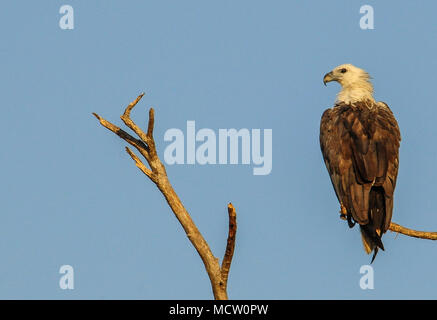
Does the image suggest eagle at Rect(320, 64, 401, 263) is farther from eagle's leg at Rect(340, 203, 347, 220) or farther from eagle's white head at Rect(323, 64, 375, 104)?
eagle's white head at Rect(323, 64, 375, 104)

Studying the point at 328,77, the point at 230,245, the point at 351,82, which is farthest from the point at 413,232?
the point at 328,77

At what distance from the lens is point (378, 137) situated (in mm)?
13141

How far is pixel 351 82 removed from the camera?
1497cm

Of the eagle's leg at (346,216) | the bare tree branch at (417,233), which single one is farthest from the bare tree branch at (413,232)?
the eagle's leg at (346,216)

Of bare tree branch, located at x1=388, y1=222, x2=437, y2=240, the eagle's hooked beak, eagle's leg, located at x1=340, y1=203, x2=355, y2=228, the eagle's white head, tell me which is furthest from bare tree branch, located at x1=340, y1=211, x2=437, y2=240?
the eagle's hooked beak

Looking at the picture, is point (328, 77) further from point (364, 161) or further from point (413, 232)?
point (413, 232)

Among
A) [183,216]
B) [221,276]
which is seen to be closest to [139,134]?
[183,216]

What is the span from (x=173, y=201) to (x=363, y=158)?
3.28 meters

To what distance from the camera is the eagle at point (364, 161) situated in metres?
12.6

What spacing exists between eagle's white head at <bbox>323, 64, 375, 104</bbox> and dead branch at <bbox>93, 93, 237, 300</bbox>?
437cm

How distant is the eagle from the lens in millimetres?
12586

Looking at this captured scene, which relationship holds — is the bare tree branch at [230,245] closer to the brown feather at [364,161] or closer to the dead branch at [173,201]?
the dead branch at [173,201]

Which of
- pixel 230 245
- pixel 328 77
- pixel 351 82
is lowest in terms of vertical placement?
pixel 230 245
